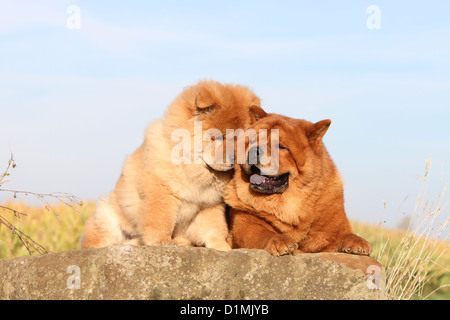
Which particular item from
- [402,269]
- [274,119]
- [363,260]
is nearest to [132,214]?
[274,119]

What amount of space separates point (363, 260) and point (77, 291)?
2.05 m

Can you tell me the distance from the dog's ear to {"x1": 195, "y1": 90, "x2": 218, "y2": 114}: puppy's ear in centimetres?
80

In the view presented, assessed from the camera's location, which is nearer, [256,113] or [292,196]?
[292,196]

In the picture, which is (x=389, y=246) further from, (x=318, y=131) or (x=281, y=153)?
(x=281, y=153)

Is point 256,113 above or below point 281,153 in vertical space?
above

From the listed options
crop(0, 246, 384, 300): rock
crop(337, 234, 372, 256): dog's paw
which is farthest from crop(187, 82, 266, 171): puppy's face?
crop(337, 234, 372, 256): dog's paw

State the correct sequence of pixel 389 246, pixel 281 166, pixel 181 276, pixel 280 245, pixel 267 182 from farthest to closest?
1. pixel 389 246
2. pixel 267 182
3. pixel 281 166
4. pixel 280 245
5. pixel 181 276

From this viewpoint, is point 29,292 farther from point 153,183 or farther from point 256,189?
point 256,189

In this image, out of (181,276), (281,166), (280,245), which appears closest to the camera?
(181,276)

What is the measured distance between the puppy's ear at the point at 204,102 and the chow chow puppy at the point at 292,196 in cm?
39

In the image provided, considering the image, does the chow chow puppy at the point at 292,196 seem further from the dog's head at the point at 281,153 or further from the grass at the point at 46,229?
the grass at the point at 46,229

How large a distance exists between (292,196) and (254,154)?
480 mm

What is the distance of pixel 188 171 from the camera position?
13.0 feet

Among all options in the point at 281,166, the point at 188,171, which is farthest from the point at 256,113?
the point at 188,171
